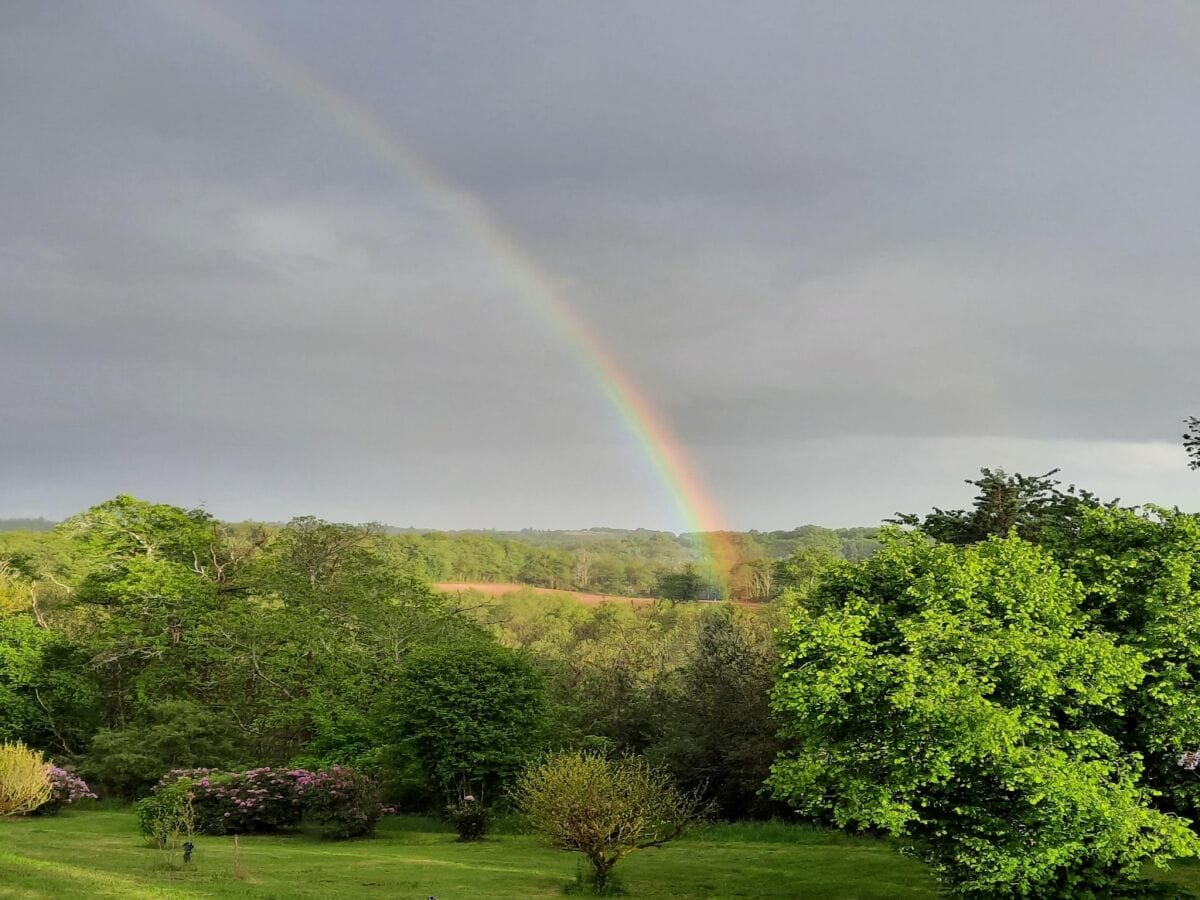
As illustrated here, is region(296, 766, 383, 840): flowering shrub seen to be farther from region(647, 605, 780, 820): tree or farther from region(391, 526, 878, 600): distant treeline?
region(391, 526, 878, 600): distant treeline

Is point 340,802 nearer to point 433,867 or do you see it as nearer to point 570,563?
point 433,867

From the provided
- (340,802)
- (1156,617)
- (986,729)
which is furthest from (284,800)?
(1156,617)

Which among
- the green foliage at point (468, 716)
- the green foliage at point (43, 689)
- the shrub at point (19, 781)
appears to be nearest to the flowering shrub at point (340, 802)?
the green foliage at point (468, 716)

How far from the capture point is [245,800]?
105ft

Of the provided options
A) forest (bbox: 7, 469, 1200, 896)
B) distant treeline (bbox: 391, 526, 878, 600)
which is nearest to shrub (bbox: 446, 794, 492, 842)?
forest (bbox: 7, 469, 1200, 896)

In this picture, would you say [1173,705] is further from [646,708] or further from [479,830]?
[646,708]

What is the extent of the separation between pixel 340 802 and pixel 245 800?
3.37m

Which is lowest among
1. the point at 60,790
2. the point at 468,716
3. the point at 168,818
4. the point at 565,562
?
the point at 60,790

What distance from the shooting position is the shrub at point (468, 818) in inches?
1251

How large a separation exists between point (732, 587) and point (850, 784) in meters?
116

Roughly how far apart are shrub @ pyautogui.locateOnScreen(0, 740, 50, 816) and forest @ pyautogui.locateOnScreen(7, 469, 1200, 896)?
3266 millimetres

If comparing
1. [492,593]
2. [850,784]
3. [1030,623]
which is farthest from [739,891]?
[492,593]

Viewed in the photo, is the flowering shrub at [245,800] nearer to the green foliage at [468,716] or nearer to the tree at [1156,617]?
the green foliage at [468,716]

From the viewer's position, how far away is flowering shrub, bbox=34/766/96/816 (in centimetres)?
3547
